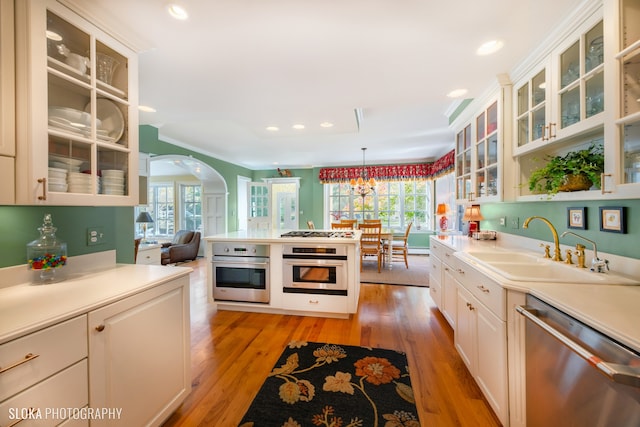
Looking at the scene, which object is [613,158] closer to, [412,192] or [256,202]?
[412,192]

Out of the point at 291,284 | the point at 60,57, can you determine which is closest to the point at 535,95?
the point at 291,284

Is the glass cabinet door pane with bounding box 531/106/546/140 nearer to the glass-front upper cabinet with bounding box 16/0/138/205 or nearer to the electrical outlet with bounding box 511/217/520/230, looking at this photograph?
the electrical outlet with bounding box 511/217/520/230

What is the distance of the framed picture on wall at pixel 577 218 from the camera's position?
1.60 metres

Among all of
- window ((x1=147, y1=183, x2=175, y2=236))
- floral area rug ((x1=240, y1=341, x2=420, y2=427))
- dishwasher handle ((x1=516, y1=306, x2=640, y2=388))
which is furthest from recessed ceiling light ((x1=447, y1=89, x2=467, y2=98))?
window ((x1=147, y1=183, x2=175, y2=236))

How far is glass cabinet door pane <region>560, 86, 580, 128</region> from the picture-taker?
4.75ft

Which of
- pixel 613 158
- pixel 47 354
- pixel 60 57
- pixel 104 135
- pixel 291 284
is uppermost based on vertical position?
pixel 60 57

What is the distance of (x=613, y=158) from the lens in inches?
44.6

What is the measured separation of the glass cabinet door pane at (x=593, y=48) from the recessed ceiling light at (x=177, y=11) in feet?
7.30

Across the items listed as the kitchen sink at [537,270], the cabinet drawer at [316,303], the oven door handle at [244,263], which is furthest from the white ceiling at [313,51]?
the cabinet drawer at [316,303]

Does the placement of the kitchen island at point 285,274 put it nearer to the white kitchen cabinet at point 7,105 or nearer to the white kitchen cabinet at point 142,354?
the white kitchen cabinet at point 142,354

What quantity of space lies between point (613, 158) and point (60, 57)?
273cm

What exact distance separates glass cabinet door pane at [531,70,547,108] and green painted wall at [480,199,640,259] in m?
0.77

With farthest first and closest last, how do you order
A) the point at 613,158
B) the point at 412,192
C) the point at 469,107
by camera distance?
the point at 412,192 → the point at 469,107 → the point at 613,158

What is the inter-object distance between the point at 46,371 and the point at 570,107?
9.48ft
